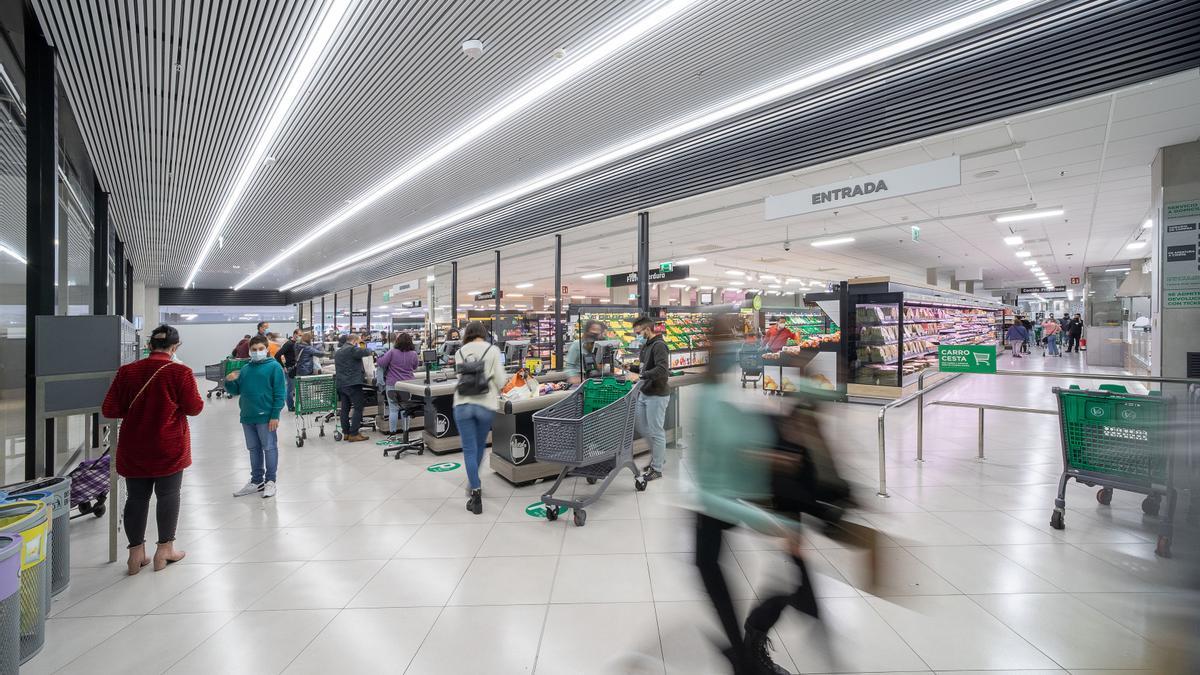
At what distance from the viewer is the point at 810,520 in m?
1.86

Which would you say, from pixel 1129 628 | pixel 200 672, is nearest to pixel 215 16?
pixel 200 672

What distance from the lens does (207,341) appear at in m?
19.3

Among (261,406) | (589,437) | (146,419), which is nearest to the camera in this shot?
(146,419)

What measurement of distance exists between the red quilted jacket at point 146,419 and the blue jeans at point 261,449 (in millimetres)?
1519

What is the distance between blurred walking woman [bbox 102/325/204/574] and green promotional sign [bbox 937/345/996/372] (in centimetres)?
683

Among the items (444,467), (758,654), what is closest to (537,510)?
(444,467)

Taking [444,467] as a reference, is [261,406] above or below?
above

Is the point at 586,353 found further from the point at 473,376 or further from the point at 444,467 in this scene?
the point at 473,376

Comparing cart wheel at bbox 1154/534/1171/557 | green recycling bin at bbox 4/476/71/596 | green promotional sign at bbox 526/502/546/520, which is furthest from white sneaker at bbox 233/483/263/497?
cart wheel at bbox 1154/534/1171/557

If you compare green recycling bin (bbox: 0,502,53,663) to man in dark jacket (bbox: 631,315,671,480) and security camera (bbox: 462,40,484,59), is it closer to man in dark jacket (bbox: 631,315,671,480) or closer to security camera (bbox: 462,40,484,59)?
man in dark jacket (bbox: 631,315,671,480)

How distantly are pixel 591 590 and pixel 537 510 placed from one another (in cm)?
134

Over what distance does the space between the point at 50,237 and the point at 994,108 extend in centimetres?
783

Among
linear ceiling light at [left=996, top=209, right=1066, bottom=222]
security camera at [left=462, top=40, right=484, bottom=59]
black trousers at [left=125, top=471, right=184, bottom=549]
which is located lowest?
black trousers at [left=125, top=471, right=184, bottom=549]

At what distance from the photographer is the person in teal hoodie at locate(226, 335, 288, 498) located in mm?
4488
